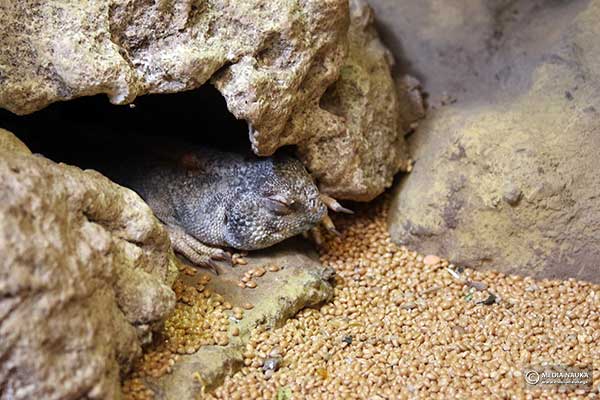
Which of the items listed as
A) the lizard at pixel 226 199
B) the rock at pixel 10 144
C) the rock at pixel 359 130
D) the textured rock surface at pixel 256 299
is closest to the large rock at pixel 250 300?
the textured rock surface at pixel 256 299

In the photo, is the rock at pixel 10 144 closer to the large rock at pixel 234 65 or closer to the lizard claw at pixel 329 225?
the large rock at pixel 234 65

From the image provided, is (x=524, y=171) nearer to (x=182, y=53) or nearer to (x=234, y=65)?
(x=234, y=65)

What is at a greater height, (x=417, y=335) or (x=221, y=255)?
(x=221, y=255)

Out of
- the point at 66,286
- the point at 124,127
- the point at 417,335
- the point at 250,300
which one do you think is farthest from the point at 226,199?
the point at 66,286

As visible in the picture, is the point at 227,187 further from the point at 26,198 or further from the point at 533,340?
the point at 533,340

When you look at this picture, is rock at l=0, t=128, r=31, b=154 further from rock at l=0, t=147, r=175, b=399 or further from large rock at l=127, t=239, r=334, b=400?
large rock at l=127, t=239, r=334, b=400

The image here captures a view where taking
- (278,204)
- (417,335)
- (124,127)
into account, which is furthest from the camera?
(124,127)
